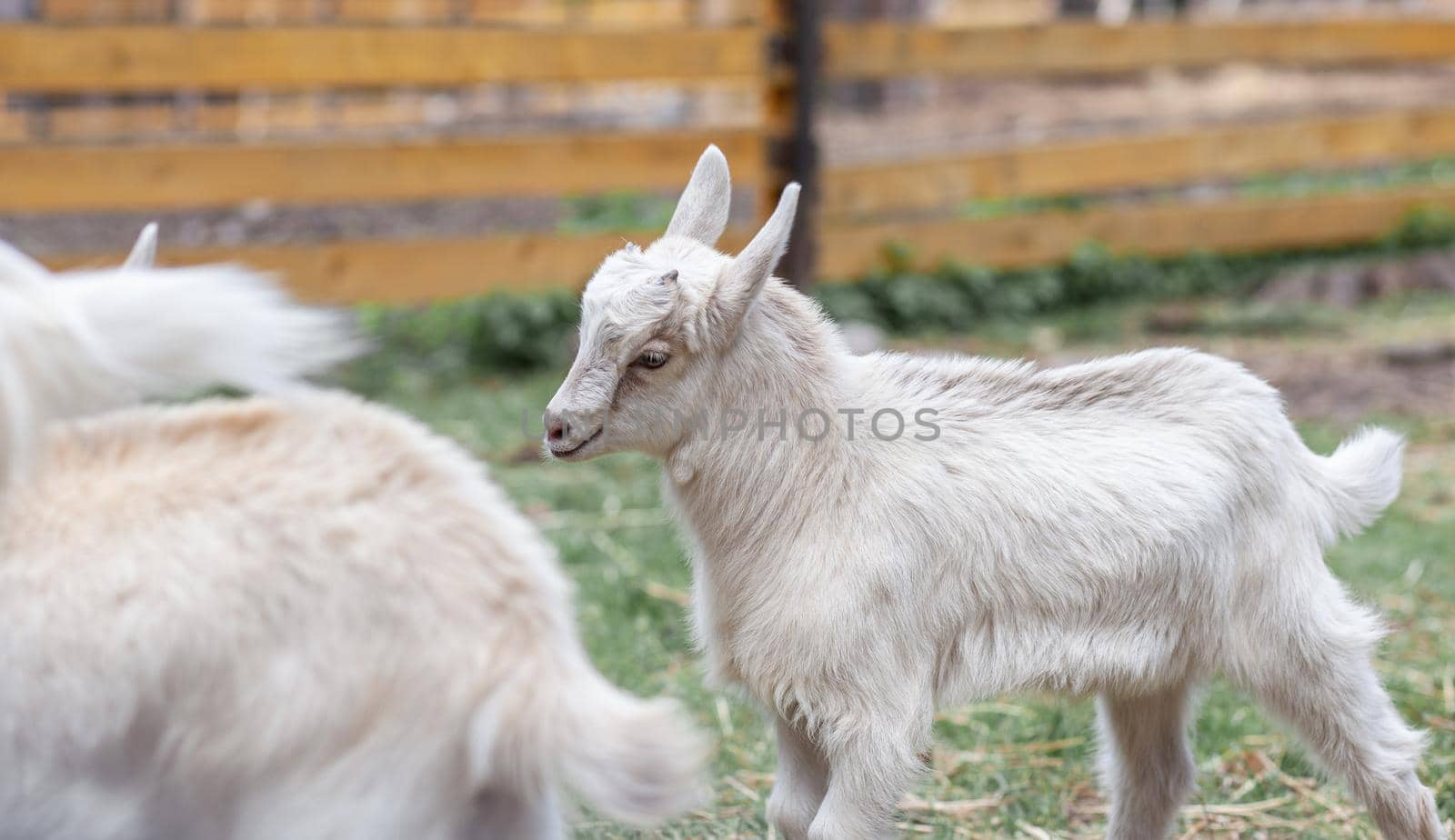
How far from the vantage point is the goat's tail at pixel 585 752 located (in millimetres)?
1706

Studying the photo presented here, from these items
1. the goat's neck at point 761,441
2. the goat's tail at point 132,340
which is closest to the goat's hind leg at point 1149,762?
the goat's neck at point 761,441

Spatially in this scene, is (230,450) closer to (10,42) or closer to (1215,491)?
(1215,491)

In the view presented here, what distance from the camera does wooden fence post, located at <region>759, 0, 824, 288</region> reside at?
→ 7.36 meters

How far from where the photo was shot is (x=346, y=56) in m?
6.58

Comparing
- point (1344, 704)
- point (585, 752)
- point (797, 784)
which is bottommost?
point (797, 784)

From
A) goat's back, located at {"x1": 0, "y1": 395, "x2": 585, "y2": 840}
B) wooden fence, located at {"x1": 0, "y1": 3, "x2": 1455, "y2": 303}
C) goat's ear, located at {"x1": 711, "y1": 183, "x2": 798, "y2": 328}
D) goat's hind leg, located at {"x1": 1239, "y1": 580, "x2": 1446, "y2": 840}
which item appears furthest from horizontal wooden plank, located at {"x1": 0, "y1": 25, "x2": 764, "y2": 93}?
goat's hind leg, located at {"x1": 1239, "y1": 580, "x2": 1446, "y2": 840}

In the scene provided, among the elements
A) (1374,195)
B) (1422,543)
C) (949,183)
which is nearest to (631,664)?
(1422,543)

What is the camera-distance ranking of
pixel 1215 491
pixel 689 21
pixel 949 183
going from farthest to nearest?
1. pixel 949 183
2. pixel 689 21
3. pixel 1215 491

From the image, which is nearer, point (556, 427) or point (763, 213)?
point (556, 427)

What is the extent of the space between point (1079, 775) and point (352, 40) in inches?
188

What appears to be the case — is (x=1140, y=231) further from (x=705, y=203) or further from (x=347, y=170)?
(x=705, y=203)

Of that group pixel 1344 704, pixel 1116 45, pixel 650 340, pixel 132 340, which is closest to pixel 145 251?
pixel 132 340

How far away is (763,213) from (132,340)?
5.72m

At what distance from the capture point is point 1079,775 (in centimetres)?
332
